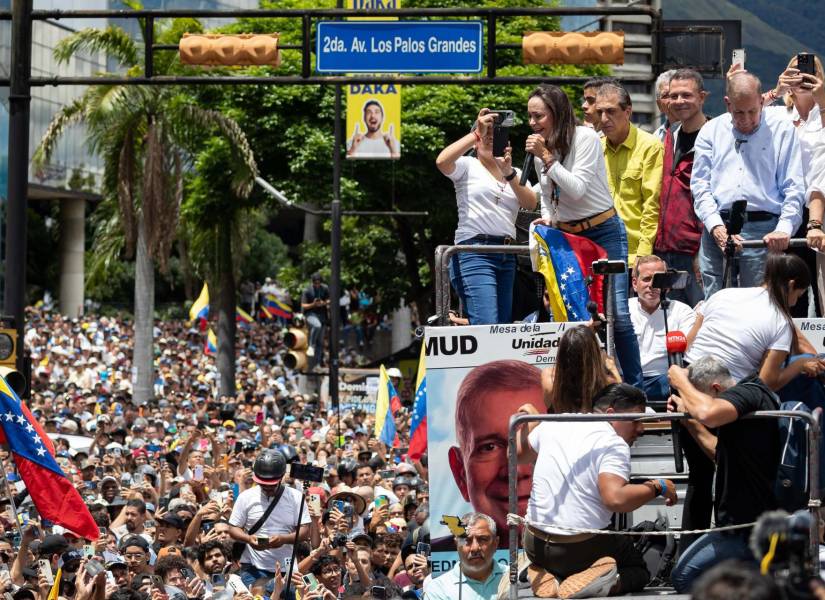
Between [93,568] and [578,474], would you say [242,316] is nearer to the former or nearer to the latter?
[93,568]

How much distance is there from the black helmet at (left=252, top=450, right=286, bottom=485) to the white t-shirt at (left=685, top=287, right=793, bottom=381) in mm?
4418

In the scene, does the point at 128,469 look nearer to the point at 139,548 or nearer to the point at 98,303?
the point at 139,548

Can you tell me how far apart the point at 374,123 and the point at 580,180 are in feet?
69.6

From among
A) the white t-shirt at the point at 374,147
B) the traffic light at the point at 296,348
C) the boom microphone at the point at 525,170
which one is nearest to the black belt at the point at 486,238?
the boom microphone at the point at 525,170

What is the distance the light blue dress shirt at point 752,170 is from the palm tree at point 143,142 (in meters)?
23.2

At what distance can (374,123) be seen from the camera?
29453mm

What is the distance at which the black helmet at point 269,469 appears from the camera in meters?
11.3

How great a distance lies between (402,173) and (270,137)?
3386 millimetres

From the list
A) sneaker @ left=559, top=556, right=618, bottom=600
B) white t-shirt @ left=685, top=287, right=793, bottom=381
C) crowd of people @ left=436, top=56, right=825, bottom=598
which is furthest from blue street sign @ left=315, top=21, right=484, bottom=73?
sneaker @ left=559, top=556, right=618, bottom=600

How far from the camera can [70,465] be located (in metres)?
16.6

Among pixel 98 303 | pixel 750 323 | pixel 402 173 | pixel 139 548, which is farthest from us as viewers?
pixel 98 303

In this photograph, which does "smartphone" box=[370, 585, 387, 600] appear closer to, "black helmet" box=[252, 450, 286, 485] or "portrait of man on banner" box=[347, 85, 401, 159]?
"black helmet" box=[252, 450, 286, 485]

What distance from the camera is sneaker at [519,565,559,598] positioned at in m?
6.66

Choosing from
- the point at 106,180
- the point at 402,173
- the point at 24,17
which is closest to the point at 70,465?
the point at 24,17
